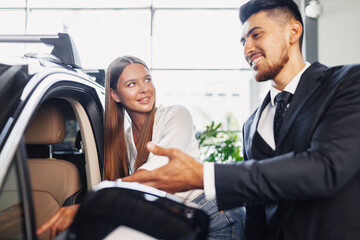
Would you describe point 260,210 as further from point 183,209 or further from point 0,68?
point 0,68

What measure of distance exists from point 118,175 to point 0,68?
932mm

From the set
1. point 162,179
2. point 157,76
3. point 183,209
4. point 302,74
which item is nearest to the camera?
point 183,209

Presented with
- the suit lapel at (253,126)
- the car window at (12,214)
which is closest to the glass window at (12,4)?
the car window at (12,214)

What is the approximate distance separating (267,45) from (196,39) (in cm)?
528

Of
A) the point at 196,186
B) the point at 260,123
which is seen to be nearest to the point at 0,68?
the point at 196,186

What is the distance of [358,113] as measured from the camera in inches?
45.3

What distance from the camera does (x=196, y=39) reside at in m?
6.67

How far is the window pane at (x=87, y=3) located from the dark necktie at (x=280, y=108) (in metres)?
5.55

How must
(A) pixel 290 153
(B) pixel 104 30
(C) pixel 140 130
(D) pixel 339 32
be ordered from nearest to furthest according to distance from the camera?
1. (A) pixel 290 153
2. (C) pixel 140 130
3. (D) pixel 339 32
4. (B) pixel 104 30

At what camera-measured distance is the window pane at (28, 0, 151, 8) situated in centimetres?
652

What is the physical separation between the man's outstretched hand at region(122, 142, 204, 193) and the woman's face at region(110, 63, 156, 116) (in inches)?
36.1

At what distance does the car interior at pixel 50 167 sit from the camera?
1705mm

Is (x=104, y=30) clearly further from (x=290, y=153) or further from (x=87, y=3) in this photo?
(x=290, y=153)

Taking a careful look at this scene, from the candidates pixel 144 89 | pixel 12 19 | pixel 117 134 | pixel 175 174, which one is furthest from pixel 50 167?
pixel 12 19
